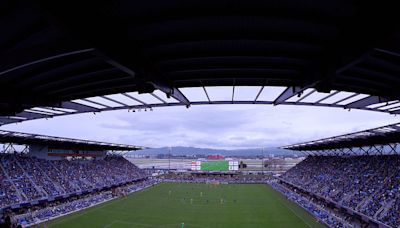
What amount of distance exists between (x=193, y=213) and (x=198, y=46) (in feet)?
111

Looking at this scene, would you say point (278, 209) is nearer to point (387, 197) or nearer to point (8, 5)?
point (387, 197)

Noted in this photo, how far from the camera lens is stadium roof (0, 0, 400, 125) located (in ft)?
13.0

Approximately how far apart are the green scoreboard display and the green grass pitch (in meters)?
32.1

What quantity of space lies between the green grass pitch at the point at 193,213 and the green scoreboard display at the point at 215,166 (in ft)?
105

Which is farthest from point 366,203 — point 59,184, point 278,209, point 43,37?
point 59,184

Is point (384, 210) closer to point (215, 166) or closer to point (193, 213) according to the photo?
point (193, 213)

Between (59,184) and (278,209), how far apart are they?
32162 mm

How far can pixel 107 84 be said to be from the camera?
7699mm

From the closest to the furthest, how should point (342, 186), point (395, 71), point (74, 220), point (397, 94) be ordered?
point (395, 71) → point (397, 94) → point (74, 220) → point (342, 186)

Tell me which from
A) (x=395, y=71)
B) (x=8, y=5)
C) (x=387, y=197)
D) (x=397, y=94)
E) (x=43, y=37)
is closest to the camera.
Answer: (x=8, y=5)

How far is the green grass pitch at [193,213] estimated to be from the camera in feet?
100

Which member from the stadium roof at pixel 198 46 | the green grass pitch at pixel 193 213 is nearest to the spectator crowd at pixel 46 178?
the green grass pitch at pixel 193 213

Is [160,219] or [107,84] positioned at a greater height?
[107,84]

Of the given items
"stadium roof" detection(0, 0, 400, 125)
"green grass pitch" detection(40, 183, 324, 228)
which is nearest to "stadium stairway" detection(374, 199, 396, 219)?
"green grass pitch" detection(40, 183, 324, 228)
